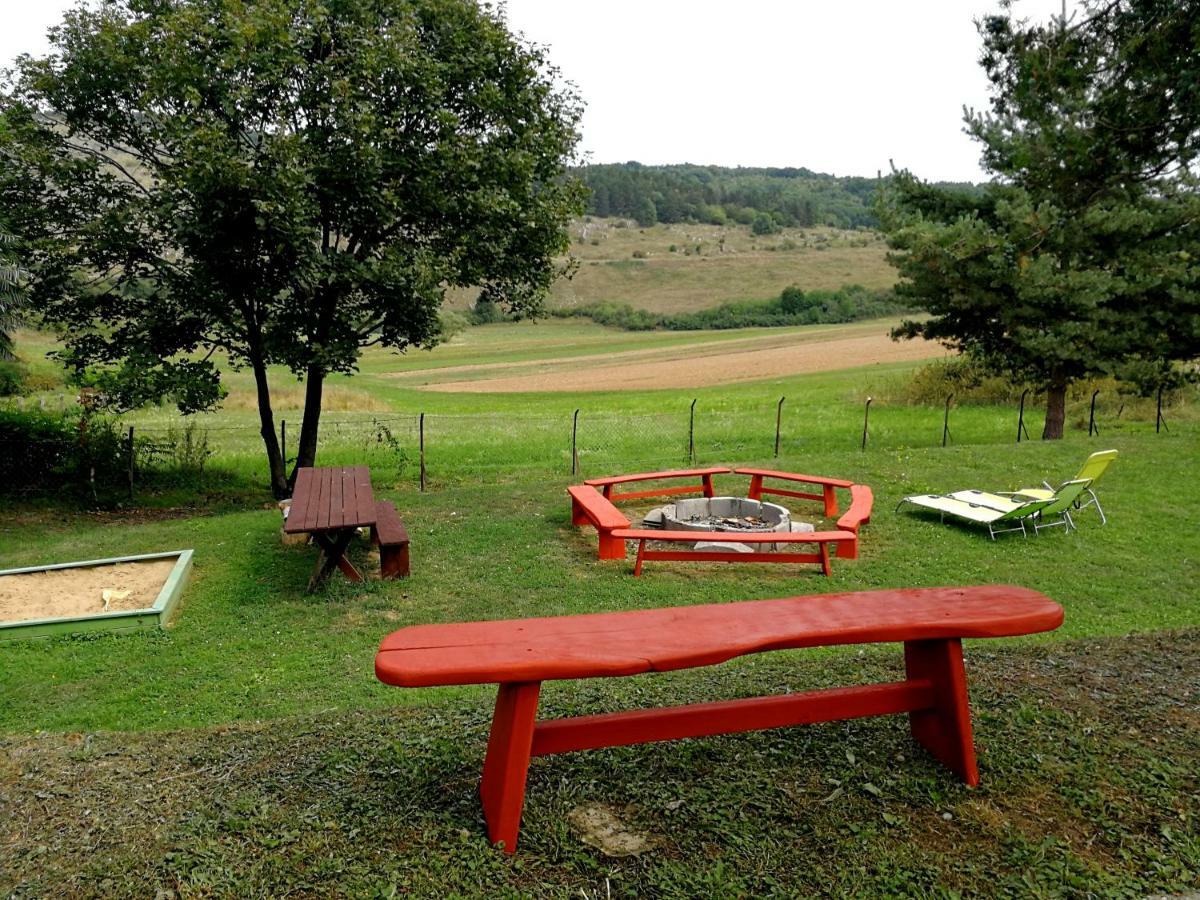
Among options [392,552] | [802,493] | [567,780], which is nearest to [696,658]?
[567,780]

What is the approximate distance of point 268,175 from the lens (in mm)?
10625

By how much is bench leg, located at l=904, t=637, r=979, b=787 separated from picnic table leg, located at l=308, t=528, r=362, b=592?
5.49 meters

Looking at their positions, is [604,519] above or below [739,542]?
above

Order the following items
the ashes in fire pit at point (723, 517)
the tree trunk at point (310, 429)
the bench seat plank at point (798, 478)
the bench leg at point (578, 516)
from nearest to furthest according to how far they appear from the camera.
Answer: the ashes in fire pit at point (723, 517) → the bench leg at point (578, 516) → the bench seat plank at point (798, 478) → the tree trunk at point (310, 429)

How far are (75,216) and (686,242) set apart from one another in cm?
11357

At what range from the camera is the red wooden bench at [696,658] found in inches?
123

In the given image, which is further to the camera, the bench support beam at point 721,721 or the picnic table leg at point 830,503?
the picnic table leg at point 830,503

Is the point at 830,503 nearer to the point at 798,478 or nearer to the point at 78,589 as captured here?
the point at 798,478

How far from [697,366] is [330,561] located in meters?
35.9

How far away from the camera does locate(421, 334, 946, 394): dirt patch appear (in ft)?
124

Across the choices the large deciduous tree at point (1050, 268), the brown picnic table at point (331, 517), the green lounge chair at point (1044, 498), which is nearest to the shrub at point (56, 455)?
the brown picnic table at point (331, 517)

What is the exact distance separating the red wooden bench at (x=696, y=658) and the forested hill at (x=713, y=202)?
129 m

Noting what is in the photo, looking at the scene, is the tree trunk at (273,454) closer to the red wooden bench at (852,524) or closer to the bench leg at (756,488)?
the bench leg at (756,488)

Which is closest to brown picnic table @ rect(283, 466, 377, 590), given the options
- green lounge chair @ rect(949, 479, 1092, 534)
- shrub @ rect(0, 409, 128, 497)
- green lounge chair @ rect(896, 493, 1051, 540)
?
shrub @ rect(0, 409, 128, 497)
